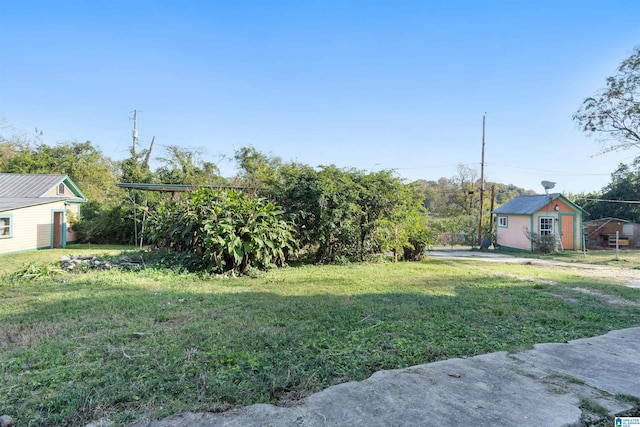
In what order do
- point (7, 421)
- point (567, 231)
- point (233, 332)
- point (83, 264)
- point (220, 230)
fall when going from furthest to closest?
1. point (567, 231)
2. point (83, 264)
3. point (220, 230)
4. point (233, 332)
5. point (7, 421)

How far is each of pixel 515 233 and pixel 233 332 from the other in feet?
64.2

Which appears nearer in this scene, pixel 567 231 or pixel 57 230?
pixel 57 230

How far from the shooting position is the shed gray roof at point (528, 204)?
57.7 ft

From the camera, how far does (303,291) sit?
19.4 feet

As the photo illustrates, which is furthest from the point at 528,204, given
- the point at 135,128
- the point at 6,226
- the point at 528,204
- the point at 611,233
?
the point at 135,128

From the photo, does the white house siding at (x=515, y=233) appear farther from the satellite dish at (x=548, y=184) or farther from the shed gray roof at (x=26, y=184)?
the shed gray roof at (x=26, y=184)

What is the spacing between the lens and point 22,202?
558 inches

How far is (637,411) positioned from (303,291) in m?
4.48

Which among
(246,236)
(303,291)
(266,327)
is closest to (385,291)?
(303,291)

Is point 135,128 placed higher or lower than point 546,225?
higher

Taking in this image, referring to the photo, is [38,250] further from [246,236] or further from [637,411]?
[637,411]

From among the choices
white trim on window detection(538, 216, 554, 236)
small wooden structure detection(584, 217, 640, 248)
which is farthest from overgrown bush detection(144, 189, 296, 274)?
small wooden structure detection(584, 217, 640, 248)

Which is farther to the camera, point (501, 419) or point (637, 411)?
point (637, 411)

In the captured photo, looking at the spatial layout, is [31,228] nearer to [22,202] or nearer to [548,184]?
[22,202]
